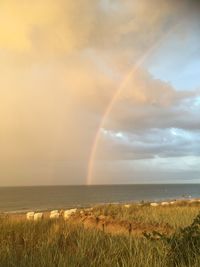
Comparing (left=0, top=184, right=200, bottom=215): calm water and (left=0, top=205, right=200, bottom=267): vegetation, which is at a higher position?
(left=0, top=184, right=200, bottom=215): calm water

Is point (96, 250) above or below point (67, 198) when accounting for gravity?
below

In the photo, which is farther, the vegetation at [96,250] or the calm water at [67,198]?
the calm water at [67,198]

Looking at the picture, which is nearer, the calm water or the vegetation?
the vegetation

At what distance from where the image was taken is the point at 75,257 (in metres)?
6.65

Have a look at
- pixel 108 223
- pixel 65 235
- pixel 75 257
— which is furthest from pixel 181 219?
pixel 75 257

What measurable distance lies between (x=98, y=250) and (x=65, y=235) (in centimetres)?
141

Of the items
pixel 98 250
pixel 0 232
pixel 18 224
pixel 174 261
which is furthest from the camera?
pixel 18 224

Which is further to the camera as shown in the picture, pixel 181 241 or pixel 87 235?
pixel 87 235

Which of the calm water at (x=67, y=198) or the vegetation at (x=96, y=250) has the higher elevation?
the calm water at (x=67, y=198)

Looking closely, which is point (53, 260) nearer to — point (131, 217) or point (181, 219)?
point (181, 219)

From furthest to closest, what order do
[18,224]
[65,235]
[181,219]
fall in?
[181,219] < [18,224] < [65,235]

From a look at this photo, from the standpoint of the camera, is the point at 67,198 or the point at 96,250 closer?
the point at 96,250

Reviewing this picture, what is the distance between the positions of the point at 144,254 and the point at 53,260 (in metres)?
1.51

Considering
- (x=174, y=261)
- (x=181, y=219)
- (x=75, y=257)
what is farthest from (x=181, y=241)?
(x=181, y=219)
